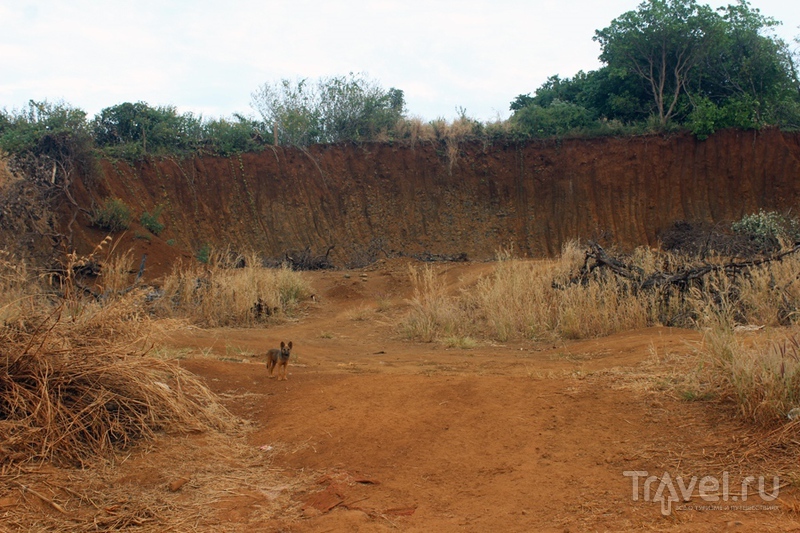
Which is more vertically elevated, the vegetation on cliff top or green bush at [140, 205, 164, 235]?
the vegetation on cliff top

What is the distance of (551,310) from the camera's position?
34.4ft

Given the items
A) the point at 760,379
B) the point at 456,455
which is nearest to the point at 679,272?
the point at 760,379

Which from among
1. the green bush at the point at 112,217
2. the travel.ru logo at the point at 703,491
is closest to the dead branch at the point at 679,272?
the travel.ru logo at the point at 703,491

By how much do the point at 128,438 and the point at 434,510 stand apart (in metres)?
2.33

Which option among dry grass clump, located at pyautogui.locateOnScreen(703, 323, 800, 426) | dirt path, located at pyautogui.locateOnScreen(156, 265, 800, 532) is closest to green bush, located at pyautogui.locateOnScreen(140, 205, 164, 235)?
dirt path, located at pyautogui.locateOnScreen(156, 265, 800, 532)

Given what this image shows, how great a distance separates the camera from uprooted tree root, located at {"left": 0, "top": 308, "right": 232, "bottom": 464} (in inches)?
167

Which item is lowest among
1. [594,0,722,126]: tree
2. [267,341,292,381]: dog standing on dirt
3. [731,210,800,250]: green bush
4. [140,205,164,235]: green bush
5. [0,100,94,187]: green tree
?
[267,341,292,381]: dog standing on dirt

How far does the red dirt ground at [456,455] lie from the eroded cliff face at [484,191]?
19068 mm

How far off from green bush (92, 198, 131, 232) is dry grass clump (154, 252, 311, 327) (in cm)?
677

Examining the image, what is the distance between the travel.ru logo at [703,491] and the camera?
11.0 feet

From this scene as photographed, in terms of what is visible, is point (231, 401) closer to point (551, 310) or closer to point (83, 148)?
point (551, 310)

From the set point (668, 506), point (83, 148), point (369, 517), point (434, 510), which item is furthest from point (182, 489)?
point (83, 148)

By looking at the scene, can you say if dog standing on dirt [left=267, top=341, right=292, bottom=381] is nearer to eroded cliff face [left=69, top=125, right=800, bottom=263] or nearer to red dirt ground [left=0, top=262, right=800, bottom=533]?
red dirt ground [left=0, top=262, right=800, bottom=533]

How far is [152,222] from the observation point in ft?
70.7
